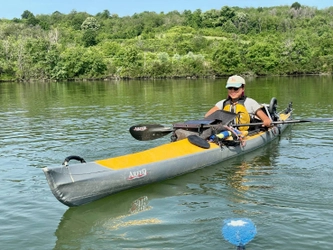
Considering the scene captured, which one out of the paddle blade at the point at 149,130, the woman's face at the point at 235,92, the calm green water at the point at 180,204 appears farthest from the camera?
the paddle blade at the point at 149,130

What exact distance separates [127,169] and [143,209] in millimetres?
726

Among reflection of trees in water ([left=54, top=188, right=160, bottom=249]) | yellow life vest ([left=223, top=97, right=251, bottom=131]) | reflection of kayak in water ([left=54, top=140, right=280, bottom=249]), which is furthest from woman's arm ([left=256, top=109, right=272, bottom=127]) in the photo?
reflection of trees in water ([left=54, top=188, right=160, bottom=249])

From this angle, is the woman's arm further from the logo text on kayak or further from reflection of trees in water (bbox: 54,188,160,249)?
reflection of trees in water (bbox: 54,188,160,249)

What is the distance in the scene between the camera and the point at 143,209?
6.57 m

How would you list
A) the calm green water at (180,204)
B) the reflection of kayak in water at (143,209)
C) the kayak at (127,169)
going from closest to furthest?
the calm green water at (180,204) → the reflection of kayak in water at (143,209) → the kayak at (127,169)

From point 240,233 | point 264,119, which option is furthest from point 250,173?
point 240,233

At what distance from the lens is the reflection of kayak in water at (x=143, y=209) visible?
18.1 feet

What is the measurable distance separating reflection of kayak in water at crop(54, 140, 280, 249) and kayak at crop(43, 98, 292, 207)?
0.17 metres

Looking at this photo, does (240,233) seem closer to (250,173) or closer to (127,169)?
(127,169)

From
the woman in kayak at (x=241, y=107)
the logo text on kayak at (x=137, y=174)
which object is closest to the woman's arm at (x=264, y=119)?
the woman in kayak at (x=241, y=107)

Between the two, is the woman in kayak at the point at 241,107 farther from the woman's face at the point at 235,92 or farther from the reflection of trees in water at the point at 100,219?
the reflection of trees in water at the point at 100,219

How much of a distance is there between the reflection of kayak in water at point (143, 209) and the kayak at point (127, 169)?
0.17 m

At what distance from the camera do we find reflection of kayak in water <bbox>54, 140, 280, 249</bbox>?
5520mm

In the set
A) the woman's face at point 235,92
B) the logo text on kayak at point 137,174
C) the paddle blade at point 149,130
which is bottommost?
the logo text on kayak at point 137,174
